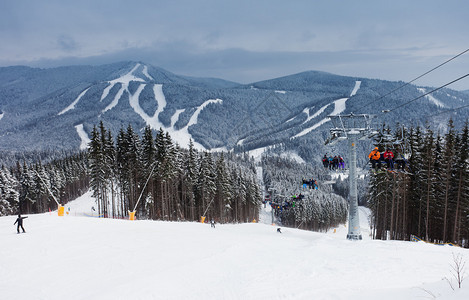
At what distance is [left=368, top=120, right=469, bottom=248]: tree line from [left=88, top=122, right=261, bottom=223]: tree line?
27.7 metres

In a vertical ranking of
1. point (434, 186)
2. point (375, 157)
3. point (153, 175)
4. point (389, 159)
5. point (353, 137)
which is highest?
point (353, 137)

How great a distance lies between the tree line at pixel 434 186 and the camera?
2982cm

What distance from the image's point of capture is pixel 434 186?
3206 cm

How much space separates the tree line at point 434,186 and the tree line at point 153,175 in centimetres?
2766

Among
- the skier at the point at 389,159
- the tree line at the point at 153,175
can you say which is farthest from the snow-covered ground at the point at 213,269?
the tree line at the point at 153,175

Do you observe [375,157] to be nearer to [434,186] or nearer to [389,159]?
[389,159]

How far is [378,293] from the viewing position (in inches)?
336

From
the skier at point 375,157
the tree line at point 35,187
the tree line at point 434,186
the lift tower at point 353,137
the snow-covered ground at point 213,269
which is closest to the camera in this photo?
the snow-covered ground at point 213,269

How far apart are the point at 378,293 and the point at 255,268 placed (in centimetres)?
659

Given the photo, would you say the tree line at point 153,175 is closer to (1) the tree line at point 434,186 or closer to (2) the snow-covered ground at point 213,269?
(2) the snow-covered ground at point 213,269

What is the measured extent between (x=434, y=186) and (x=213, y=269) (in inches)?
1109

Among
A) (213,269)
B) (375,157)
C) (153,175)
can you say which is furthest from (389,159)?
(153,175)

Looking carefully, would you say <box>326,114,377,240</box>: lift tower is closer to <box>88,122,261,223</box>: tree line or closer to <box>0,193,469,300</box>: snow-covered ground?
<box>0,193,469,300</box>: snow-covered ground

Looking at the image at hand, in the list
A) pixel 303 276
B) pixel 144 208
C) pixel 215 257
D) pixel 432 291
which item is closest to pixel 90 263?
pixel 215 257
